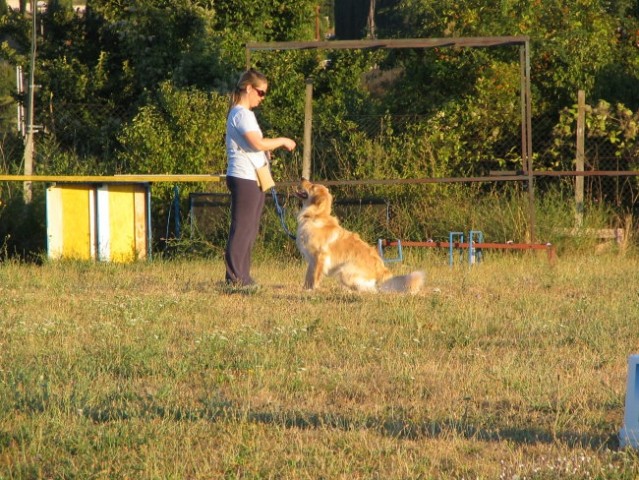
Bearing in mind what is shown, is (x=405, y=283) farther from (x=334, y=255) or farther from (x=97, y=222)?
(x=97, y=222)

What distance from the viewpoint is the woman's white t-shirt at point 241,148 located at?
842cm

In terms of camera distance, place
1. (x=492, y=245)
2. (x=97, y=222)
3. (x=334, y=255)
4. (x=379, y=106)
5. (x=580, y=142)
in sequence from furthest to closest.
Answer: (x=379, y=106), (x=580, y=142), (x=97, y=222), (x=492, y=245), (x=334, y=255)

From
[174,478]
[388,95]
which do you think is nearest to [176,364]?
[174,478]

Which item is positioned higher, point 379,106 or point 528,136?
point 379,106

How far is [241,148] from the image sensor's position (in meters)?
8.55

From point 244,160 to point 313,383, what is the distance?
3526 mm

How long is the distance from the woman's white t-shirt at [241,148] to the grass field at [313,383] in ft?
3.31

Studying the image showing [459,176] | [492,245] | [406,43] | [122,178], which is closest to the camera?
[492,245]

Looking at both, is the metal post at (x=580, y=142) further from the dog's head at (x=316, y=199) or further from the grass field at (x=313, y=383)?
the dog's head at (x=316, y=199)

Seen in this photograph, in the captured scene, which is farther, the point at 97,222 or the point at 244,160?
the point at 97,222

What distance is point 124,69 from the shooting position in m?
15.4

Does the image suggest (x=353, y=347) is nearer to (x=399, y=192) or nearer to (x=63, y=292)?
(x=63, y=292)

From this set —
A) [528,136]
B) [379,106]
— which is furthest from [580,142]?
[379,106]

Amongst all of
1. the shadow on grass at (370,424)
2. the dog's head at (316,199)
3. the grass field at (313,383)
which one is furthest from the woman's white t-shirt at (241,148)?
the shadow on grass at (370,424)
